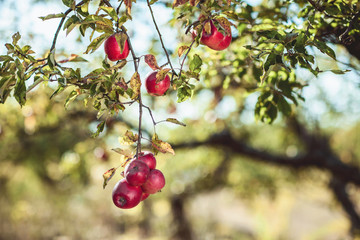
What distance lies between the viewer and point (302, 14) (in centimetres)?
147

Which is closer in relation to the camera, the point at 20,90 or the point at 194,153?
the point at 20,90

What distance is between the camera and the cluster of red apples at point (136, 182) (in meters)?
0.99

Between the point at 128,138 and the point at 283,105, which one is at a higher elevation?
the point at 128,138

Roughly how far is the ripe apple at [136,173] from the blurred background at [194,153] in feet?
0.74

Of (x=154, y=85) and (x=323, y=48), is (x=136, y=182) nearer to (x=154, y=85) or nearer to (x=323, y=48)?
(x=154, y=85)

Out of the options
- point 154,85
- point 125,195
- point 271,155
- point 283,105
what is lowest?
point 271,155

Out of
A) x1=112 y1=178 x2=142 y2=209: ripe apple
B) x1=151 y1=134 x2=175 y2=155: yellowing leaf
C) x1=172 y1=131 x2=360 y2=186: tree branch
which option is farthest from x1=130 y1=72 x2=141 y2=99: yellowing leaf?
x1=172 y1=131 x2=360 y2=186: tree branch

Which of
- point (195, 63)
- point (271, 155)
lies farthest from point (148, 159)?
point (271, 155)

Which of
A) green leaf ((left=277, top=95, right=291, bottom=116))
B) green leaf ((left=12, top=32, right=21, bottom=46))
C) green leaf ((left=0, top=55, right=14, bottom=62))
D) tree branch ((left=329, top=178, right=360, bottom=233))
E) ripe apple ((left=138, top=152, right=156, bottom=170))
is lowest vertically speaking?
tree branch ((left=329, top=178, right=360, bottom=233))

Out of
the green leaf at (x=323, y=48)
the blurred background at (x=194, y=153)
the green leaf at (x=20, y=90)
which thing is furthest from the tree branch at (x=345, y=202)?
the green leaf at (x=20, y=90)

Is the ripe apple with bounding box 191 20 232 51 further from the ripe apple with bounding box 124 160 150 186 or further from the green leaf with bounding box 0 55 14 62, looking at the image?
the green leaf with bounding box 0 55 14 62

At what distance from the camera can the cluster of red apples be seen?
994 millimetres

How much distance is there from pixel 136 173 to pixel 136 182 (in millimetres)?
29

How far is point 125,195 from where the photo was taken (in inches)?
40.8
